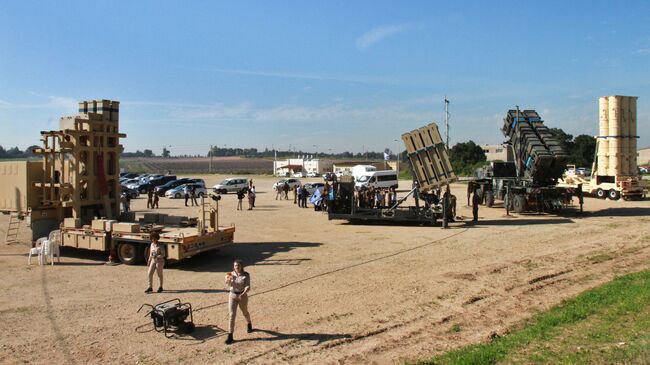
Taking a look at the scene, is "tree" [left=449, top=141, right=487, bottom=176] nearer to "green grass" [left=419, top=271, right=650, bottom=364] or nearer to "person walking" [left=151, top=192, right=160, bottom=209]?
"person walking" [left=151, top=192, right=160, bottom=209]

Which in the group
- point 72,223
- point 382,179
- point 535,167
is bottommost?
point 72,223

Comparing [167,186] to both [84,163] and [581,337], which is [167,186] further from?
[581,337]

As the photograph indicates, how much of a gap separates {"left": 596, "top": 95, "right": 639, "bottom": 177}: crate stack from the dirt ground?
12955mm

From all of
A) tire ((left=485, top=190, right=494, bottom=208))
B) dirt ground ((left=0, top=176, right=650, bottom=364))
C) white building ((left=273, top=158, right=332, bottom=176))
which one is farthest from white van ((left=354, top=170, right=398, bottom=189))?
white building ((left=273, top=158, right=332, bottom=176))

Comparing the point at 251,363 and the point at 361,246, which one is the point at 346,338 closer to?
the point at 251,363

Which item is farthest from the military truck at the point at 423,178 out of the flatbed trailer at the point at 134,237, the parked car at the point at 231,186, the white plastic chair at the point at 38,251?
the parked car at the point at 231,186

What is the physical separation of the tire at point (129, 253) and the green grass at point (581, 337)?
367 inches

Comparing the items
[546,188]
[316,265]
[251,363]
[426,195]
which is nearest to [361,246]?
[316,265]

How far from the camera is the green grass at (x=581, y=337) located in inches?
267

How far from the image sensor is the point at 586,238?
1758cm

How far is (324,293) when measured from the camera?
35.3 ft

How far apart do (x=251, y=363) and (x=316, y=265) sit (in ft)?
21.4

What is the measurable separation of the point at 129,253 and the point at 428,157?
1240 cm

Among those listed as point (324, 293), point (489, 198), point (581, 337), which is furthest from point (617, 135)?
point (581, 337)
